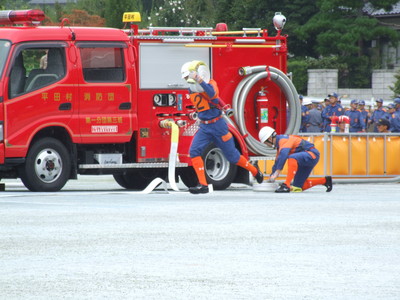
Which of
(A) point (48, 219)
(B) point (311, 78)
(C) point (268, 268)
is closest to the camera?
(C) point (268, 268)

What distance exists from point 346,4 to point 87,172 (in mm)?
33218

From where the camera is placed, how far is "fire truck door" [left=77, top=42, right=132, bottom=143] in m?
17.7

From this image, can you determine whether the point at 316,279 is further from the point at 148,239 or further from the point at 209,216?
the point at 209,216

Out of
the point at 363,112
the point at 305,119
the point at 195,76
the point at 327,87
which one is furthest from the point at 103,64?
the point at 327,87

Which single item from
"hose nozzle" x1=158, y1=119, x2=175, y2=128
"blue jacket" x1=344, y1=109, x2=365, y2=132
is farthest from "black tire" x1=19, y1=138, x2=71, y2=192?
"blue jacket" x1=344, y1=109, x2=365, y2=132

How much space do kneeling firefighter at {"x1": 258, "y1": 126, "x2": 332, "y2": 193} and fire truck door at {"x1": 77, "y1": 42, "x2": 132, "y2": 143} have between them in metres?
2.21

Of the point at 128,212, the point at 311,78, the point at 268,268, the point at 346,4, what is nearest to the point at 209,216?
the point at 128,212

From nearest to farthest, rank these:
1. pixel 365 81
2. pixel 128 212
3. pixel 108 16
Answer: pixel 128 212 < pixel 365 81 < pixel 108 16

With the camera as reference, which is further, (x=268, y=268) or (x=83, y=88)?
(x=83, y=88)

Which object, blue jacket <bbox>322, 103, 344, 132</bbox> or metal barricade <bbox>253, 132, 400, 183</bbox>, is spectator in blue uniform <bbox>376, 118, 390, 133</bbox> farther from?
blue jacket <bbox>322, 103, 344, 132</bbox>

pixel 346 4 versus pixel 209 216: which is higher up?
pixel 346 4

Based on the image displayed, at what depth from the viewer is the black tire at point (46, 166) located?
17.2 meters

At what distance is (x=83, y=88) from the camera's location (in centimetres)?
1766

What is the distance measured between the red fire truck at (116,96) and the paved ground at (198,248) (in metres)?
1.43
